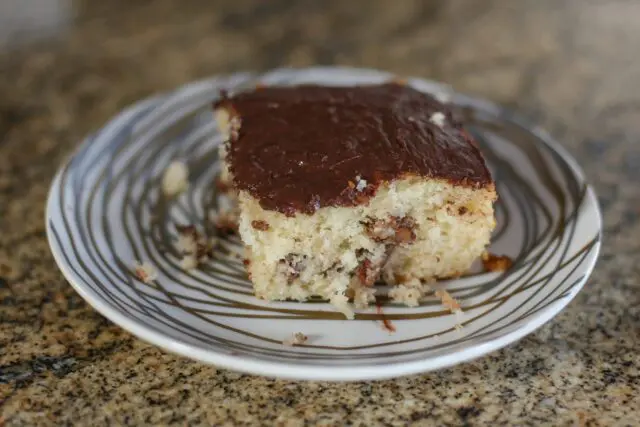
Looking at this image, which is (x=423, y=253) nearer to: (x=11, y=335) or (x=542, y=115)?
(x=11, y=335)

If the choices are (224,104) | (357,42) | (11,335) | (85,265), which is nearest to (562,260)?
(224,104)

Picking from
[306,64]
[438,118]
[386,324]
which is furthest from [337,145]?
[306,64]

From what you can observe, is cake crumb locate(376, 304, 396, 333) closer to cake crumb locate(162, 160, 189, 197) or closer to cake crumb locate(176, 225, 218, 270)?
cake crumb locate(176, 225, 218, 270)

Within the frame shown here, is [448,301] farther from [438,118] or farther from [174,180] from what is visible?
[174,180]

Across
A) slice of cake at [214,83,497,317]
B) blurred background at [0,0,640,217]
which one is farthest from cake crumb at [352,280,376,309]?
blurred background at [0,0,640,217]

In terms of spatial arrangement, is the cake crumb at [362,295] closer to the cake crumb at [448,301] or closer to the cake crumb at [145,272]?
the cake crumb at [448,301]

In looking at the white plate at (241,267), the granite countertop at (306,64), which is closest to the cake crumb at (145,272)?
the white plate at (241,267)
